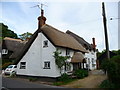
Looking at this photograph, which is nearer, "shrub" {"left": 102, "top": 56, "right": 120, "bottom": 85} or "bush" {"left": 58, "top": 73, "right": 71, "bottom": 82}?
"shrub" {"left": 102, "top": 56, "right": 120, "bottom": 85}

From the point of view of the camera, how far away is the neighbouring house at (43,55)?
65.3 feet

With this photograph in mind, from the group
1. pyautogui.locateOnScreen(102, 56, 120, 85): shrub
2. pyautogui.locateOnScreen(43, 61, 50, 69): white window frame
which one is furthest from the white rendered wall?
pyautogui.locateOnScreen(102, 56, 120, 85): shrub

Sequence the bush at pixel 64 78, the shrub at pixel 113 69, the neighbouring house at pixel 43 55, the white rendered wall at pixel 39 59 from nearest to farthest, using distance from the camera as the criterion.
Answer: the shrub at pixel 113 69, the bush at pixel 64 78, the white rendered wall at pixel 39 59, the neighbouring house at pixel 43 55

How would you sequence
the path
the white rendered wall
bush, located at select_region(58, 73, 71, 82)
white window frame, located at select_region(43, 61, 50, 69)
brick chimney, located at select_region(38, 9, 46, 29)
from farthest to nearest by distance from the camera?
brick chimney, located at select_region(38, 9, 46, 29) → white window frame, located at select_region(43, 61, 50, 69) → the white rendered wall → bush, located at select_region(58, 73, 71, 82) → the path

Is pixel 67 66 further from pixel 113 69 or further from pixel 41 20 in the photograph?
pixel 113 69

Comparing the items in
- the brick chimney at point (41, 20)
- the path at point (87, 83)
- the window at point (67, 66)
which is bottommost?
the path at point (87, 83)

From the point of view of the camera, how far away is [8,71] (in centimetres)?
2555

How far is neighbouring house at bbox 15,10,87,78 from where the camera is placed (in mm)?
19891

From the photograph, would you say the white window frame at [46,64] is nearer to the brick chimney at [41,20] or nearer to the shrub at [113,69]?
the brick chimney at [41,20]

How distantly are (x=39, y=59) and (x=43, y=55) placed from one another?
100 centimetres

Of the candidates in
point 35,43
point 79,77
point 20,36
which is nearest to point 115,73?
point 79,77

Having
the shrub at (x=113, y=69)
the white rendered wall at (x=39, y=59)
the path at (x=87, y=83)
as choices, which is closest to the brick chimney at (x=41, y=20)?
the white rendered wall at (x=39, y=59)

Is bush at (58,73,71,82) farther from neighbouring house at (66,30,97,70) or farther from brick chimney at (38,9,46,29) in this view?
neighbouring house at (66,30,97,70)

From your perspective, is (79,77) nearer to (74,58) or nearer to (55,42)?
(74,58)
